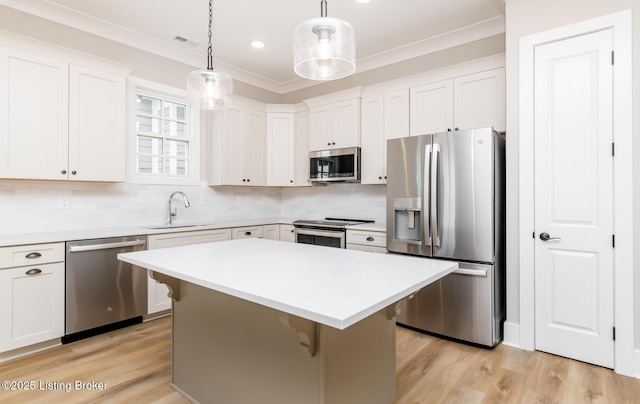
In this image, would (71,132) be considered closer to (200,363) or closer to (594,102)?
(200,363)

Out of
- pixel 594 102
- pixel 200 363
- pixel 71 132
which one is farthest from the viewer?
pixel 71 132

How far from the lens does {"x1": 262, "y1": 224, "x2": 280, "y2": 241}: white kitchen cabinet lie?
14.1 ft

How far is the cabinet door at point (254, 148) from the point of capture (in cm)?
446

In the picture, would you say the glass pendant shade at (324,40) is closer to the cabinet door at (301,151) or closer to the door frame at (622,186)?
the door frame at (622,186)

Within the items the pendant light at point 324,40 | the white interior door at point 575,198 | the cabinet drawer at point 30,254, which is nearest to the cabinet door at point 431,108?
the white interior door at point 575,198

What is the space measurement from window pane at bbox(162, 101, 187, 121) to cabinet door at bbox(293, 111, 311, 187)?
1472 mm

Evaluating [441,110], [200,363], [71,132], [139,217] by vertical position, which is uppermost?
[441,110]

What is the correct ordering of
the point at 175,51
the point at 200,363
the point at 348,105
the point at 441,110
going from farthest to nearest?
the point at 348,105, the point at 175,51, the point at 441,110, the point at 200,363

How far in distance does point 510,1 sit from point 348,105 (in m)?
1.88

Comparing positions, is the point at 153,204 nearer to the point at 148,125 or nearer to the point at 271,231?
the point at 148,125

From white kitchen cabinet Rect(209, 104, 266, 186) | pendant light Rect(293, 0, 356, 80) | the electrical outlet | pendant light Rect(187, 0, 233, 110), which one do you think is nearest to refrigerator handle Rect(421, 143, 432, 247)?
pendant light Rect(293, 0, 356, 80)

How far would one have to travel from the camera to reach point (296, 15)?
319 centimetres

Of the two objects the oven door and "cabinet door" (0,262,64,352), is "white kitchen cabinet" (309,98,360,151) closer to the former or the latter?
the oven door

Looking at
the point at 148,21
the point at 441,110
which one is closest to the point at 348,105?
the point at 441,110
